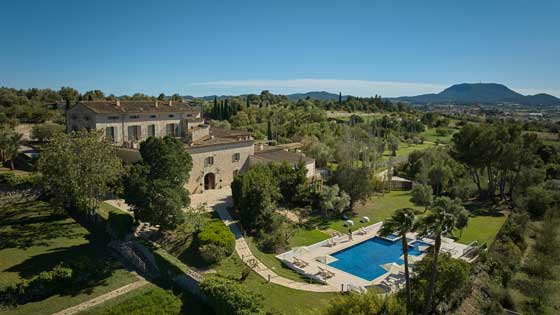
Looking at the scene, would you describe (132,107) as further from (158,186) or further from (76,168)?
(158,186)

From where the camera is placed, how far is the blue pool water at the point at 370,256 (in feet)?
83.2

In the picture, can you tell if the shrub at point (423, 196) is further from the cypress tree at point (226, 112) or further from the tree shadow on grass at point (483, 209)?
the cypress tree at point (226, 112)

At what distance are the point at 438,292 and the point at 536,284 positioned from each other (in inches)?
344

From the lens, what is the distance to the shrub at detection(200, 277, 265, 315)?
54.3ft

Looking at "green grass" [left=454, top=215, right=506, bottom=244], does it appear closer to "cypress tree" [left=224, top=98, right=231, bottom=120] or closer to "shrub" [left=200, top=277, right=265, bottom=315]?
"shrub" [left=200, top=277, right=265, bottom=315]

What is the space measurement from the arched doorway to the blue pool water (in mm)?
16865

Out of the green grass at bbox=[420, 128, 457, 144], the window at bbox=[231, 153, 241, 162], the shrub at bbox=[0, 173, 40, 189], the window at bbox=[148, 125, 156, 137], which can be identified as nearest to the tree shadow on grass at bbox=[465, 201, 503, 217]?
the window at bbox=[231, 153, 241, 162]

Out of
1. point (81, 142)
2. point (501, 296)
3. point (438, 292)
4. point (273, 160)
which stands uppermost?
point (81, 142)

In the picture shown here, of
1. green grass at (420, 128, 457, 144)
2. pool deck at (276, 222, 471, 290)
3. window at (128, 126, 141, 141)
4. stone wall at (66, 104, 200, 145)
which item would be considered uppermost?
stone wall at (66, 104, 200, 145)

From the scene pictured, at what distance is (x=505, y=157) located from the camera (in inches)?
1547

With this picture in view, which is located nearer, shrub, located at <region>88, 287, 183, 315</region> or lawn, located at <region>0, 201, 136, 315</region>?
shrub, located at <region>88, 287, 183, 315</region>

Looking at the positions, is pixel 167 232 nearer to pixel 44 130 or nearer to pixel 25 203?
pixel 25 203

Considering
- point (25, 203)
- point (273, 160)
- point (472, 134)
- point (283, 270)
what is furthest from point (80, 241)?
point (472, 134)

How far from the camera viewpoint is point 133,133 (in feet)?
129
